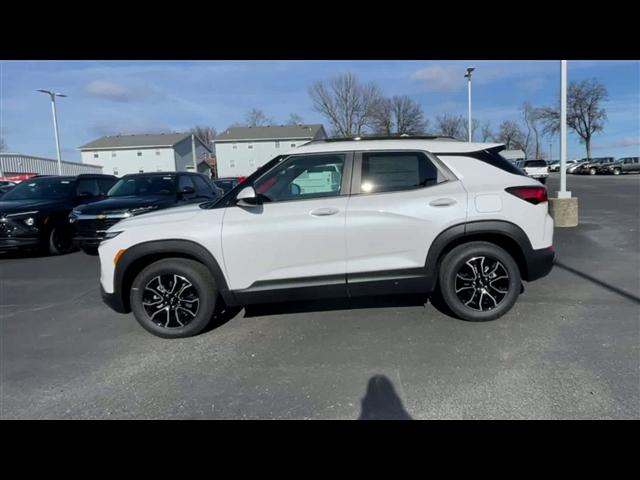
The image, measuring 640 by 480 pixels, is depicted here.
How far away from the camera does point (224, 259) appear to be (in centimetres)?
371

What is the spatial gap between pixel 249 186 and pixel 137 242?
4.05 ft

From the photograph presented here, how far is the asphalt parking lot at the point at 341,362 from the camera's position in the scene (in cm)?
273

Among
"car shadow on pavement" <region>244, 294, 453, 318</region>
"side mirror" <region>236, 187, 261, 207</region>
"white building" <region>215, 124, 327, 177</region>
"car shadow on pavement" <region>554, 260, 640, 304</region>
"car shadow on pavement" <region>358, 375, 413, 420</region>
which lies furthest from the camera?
"white building" <region>215, 124, 327, 177</region>

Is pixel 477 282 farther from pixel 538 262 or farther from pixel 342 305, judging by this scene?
pixel 342 305

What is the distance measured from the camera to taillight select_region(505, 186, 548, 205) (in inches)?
155

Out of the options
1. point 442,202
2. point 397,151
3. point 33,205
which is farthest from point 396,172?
point 33,205

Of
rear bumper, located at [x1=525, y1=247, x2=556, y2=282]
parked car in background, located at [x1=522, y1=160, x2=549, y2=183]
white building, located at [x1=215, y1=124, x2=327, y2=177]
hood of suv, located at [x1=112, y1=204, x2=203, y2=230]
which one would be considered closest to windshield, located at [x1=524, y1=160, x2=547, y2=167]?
parked car in background, located at [x1=522, y1=160, x2=549, y2=183]

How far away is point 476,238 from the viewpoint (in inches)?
158

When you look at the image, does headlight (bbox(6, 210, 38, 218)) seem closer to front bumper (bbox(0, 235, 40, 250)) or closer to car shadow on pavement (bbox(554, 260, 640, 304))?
front bumper (bbox(0, 235, 40, 250))

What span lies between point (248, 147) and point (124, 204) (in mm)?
49249

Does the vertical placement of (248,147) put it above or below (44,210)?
above

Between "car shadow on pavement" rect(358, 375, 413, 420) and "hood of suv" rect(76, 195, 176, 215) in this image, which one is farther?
"hood of suv" rect(76, 195, 176, 215)

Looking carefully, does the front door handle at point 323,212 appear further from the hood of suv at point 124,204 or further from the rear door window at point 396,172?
the hood of suv at point 124,204
